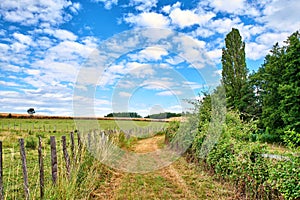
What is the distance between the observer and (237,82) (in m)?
31.8

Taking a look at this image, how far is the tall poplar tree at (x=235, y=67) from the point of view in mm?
31234

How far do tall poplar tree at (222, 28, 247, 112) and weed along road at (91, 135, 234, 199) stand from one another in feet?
83.0

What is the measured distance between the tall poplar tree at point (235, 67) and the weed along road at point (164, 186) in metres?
25.3

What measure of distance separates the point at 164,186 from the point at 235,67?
27.9 meters

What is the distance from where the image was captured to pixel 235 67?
3144 centimetres

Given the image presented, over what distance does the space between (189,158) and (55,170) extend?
19.6ft

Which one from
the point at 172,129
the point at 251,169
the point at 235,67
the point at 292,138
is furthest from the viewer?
the point at 235,67

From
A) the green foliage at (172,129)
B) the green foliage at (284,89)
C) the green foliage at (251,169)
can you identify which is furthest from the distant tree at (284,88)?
the green foliage at (251,169)

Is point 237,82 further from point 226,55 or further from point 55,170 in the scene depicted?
point 55,170

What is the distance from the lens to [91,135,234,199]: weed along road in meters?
5.40

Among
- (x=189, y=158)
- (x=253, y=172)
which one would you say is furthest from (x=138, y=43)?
(x=253, y=172)

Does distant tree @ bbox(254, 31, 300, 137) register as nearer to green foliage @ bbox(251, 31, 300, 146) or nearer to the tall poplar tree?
green foliage @ bbox(251, 31, 300, 146)

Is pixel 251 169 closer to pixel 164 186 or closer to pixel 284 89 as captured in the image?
pixel 164 186

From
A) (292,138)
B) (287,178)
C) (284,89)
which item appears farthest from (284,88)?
(287,178)
